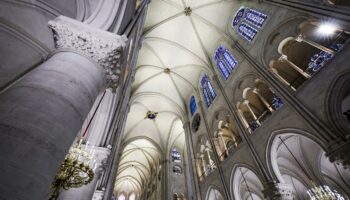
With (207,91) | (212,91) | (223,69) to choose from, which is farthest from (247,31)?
(207,91)

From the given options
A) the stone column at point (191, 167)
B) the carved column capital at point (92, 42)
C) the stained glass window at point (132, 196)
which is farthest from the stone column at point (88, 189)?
the stained glass window at point (132, 196)

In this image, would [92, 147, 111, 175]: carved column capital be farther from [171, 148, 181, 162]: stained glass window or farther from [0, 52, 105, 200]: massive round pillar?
[171, 148, 181, 162]: stained glass window

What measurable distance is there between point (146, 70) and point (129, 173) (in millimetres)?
18581

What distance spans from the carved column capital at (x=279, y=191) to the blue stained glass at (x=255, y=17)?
7.67 m

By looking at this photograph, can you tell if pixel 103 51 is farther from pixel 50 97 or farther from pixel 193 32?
pixel 193 32

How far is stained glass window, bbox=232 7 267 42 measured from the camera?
1053 cm

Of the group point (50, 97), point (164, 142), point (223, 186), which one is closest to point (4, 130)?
point (50, 97)

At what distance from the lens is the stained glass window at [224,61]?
12.2 m

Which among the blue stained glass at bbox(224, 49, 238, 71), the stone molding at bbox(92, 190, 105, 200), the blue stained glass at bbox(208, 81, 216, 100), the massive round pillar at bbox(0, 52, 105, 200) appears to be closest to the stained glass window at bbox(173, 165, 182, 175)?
the blue stained glass at bbox(208, 81, 216, 100)

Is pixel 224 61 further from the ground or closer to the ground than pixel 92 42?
further from the ground

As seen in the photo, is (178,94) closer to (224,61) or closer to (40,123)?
(224,61)

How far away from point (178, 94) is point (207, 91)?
3.80 metres

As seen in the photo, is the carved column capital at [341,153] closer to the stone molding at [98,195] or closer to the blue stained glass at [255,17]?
the blue stained glass at [255,17]

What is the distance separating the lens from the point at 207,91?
49.3 ft
